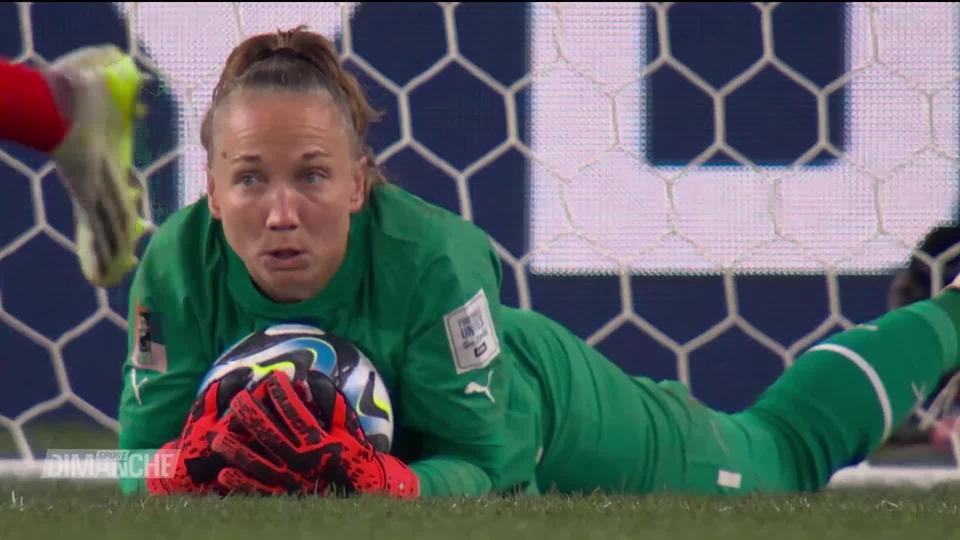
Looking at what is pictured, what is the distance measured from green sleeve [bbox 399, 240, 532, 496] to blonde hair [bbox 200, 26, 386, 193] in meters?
0.11

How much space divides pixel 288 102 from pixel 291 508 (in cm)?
34

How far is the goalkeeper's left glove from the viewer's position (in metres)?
1.17

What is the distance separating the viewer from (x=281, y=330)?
4.34ft

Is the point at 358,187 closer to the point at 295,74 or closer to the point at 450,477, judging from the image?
the point at 295,74

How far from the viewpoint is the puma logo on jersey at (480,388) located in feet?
4.33

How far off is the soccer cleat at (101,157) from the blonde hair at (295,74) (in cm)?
10

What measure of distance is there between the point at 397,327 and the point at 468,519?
297mm

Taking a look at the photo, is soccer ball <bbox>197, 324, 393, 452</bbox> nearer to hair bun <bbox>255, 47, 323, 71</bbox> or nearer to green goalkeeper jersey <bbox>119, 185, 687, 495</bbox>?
green goalkeeper jersey <bbox>119, 185, 687, 495</bbox>

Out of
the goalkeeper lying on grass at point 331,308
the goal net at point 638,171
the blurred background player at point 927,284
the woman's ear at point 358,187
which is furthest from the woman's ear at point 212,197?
the blurred background player at point 927,284

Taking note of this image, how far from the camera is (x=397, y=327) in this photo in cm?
135

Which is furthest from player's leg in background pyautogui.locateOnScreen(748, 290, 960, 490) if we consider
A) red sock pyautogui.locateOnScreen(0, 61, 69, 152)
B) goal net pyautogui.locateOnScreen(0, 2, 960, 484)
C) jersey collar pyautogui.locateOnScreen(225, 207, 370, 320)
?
red sock pyautogui.locateOnScreen(0, 61, 69, 152)

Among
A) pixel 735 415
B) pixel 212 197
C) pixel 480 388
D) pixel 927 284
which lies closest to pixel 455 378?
pixel 480 388

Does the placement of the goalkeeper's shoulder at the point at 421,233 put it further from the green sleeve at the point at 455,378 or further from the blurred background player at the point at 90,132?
the blurred background player at the point at 90,132

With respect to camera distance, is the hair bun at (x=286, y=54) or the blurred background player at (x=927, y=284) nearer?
the hair bun at (x=286, y=54)
